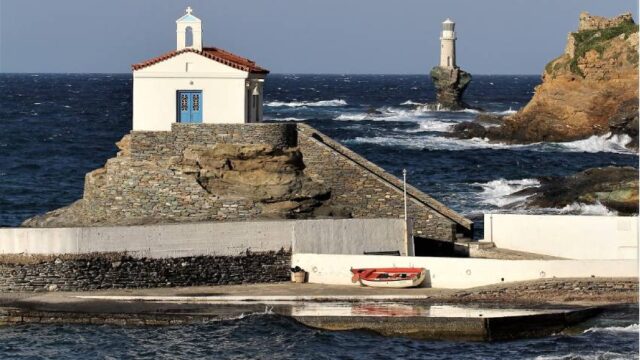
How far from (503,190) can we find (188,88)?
27017 millimetres

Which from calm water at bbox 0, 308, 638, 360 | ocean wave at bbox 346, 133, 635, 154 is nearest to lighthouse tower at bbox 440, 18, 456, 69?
ocean wave at bbox 346, 133, 635, 154

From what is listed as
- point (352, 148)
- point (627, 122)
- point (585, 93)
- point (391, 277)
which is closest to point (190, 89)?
point (391, 277)

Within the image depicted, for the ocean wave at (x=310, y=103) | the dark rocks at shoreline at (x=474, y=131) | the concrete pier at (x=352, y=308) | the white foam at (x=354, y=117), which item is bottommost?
the concrete pier at (x=352, y=308)

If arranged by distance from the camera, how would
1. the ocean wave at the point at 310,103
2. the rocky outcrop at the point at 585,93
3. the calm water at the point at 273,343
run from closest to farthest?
the calm water at the point at 273,343
the rocky outcrop at the point at 585,93
the ocean wave at the point at 310,103

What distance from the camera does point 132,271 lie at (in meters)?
36.0

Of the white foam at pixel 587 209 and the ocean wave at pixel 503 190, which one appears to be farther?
the ocean wave at pixel 503 190

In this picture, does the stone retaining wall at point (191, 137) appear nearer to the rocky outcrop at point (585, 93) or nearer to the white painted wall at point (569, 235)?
the white painted wall at point (569, 235)

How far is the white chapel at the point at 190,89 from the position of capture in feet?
134

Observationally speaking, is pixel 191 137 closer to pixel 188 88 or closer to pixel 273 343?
pixel 188 88

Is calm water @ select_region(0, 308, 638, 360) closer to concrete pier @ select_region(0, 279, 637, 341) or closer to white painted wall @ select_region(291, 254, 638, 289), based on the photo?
concrete pier @ select_region(0, 279, 637, 341)

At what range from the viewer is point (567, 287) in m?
35.1

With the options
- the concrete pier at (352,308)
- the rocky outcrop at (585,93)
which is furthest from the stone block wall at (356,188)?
the rocky outcrop at (585,93)

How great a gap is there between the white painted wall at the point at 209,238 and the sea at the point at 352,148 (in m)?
2.41

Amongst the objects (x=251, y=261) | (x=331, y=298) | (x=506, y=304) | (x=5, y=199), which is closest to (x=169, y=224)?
(x=251, y=261)
